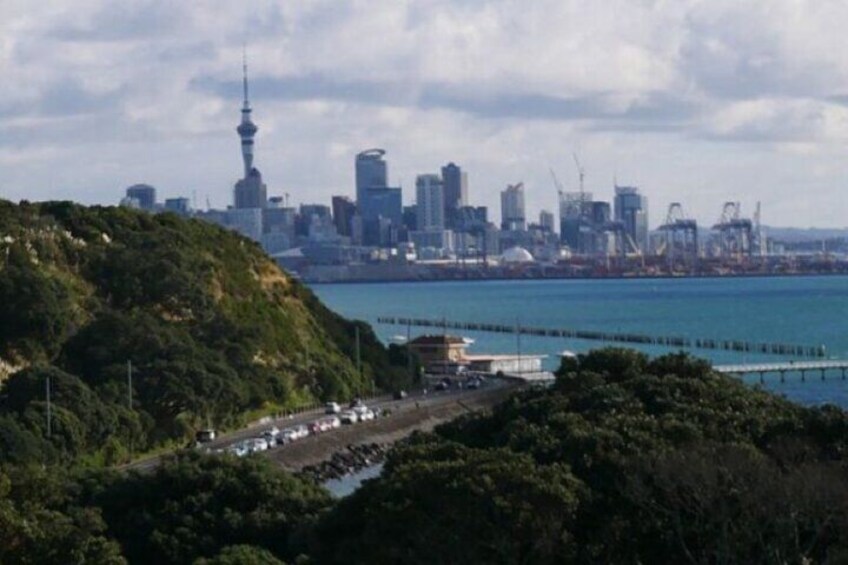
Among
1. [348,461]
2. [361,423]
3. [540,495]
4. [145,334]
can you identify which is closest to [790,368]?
[361,423]

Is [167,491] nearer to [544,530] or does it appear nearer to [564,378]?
[564,378]

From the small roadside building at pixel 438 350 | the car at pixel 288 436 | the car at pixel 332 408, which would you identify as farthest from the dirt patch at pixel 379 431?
the small roadside building at pixel 438 350

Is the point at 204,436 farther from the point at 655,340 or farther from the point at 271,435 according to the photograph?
the point at 655,340

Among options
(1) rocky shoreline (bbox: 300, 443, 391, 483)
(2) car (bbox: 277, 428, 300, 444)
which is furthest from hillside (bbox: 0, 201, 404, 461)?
(1) rocky shoreline (bbox: 300, 443, 391, 483)

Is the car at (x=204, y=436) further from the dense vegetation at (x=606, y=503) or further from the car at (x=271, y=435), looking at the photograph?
the dense vegetation at (x=606, y=503)

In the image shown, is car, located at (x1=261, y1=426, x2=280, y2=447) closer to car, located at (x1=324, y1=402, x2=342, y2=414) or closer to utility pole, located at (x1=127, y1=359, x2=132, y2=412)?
utility pole, located at (x1=127, y1=359, x2=132, y2=412)

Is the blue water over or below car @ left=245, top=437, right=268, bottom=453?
below

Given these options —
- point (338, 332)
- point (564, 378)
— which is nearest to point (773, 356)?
point (338, 332)
